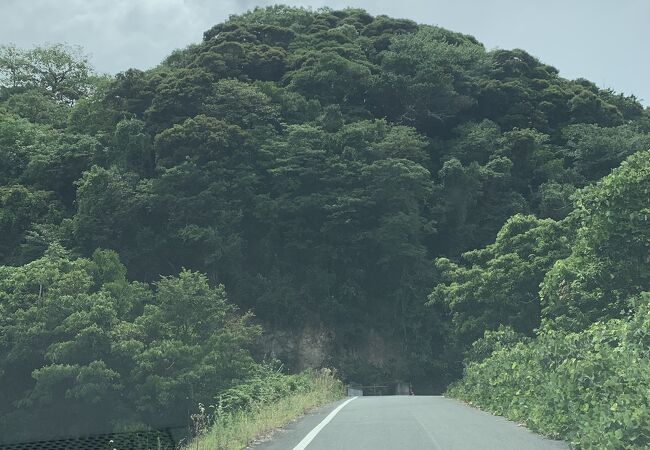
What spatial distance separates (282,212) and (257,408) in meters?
25.4

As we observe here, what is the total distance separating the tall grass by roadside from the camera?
1056cm

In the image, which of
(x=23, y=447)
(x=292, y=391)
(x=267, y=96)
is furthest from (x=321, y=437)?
(x=267, y=96)

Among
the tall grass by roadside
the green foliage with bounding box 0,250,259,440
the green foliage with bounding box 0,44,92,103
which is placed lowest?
the tall grass by roadside

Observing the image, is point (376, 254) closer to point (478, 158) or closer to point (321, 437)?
point (478, 158)

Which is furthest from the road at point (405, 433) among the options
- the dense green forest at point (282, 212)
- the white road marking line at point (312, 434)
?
the dense green forest at point (282, 212)

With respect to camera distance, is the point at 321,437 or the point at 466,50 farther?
the point at 466,50

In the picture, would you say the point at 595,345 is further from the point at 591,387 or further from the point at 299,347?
the point at 299,347

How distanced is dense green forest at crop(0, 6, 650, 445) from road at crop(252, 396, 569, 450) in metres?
8.20

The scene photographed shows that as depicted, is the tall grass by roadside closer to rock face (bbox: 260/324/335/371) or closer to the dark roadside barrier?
the dark roadside barrier

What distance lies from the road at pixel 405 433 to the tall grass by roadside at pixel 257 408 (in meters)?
0.41

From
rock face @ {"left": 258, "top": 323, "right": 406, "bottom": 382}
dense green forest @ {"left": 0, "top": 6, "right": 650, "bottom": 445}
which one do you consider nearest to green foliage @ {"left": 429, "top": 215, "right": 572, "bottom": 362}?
dense green forest @ {"left": 0, "top": 6, "right": 650, "bottom": 445}

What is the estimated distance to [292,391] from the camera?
2338 centimetres

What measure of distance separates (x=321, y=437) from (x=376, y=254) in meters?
33.5

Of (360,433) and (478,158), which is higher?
(478,158)
